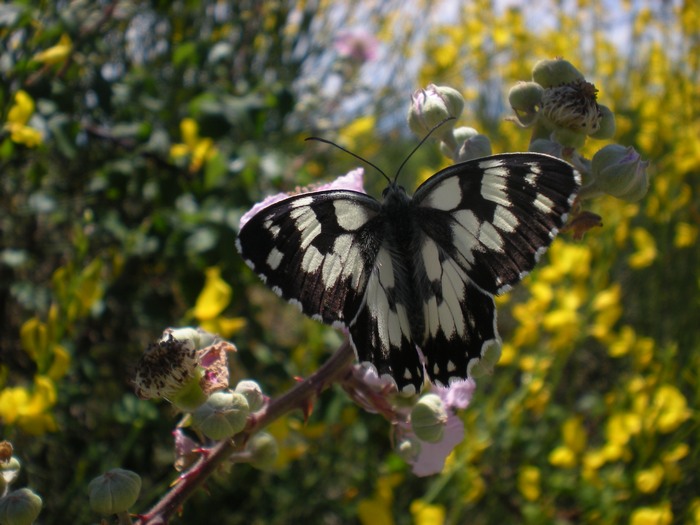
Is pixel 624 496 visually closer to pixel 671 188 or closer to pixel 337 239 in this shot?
pixel 337 239

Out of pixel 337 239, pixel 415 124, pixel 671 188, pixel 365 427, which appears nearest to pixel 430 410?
pixel 337 239

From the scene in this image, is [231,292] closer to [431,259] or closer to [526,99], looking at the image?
[431,259]

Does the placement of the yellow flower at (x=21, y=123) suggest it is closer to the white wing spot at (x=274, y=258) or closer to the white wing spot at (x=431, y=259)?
the white wing spot at (x=274, y=258)

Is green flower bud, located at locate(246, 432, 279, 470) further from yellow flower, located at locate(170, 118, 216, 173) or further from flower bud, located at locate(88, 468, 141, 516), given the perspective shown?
yellow flower, located at locate(170, 118, 216, 173)

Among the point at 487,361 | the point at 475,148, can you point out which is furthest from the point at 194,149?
the point at 487,361

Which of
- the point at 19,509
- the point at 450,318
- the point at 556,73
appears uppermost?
the point at 556,73

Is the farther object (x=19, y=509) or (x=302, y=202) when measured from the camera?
(x=302, y=202)

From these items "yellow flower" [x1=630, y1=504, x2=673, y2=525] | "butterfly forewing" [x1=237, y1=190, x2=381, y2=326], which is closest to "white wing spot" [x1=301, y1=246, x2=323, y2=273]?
"butterfly forewing" [x1=237, y1=190, x2=381, y2=326]
